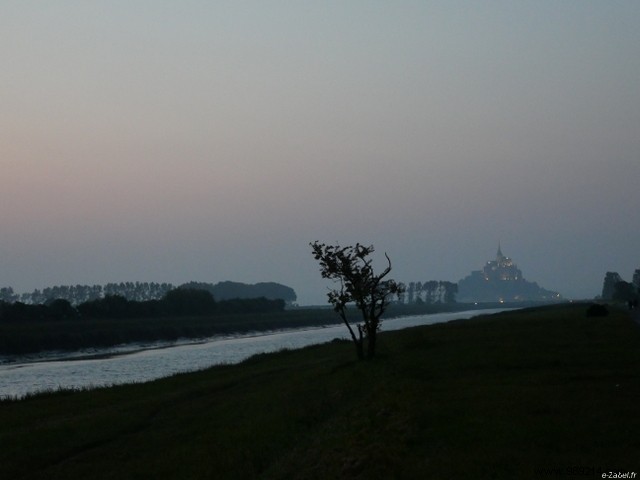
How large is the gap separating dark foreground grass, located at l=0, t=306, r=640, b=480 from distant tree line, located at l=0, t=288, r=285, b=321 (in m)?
84.9

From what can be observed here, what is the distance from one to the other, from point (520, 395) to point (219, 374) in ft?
101

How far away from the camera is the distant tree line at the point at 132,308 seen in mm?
122625

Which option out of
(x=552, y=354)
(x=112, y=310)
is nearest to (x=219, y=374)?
(x=552, y=354)

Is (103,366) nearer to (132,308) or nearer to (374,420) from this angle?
(374,420)

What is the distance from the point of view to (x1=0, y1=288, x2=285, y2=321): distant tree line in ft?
402

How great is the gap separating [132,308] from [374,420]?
12913cm

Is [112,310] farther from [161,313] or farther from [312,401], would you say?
[312,401]

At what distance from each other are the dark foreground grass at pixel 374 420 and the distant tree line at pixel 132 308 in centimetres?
8493

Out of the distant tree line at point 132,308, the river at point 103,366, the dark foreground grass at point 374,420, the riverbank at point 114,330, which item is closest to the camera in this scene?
the dark foreground grass at point 374,420

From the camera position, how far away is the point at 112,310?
454ft

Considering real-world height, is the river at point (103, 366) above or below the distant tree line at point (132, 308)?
below

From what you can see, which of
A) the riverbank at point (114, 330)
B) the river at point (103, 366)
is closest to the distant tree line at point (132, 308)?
the riverbank at point (114, 330)

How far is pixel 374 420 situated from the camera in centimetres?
2120

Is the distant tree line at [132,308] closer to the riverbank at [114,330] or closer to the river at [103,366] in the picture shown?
the riverbank at [114,330]
